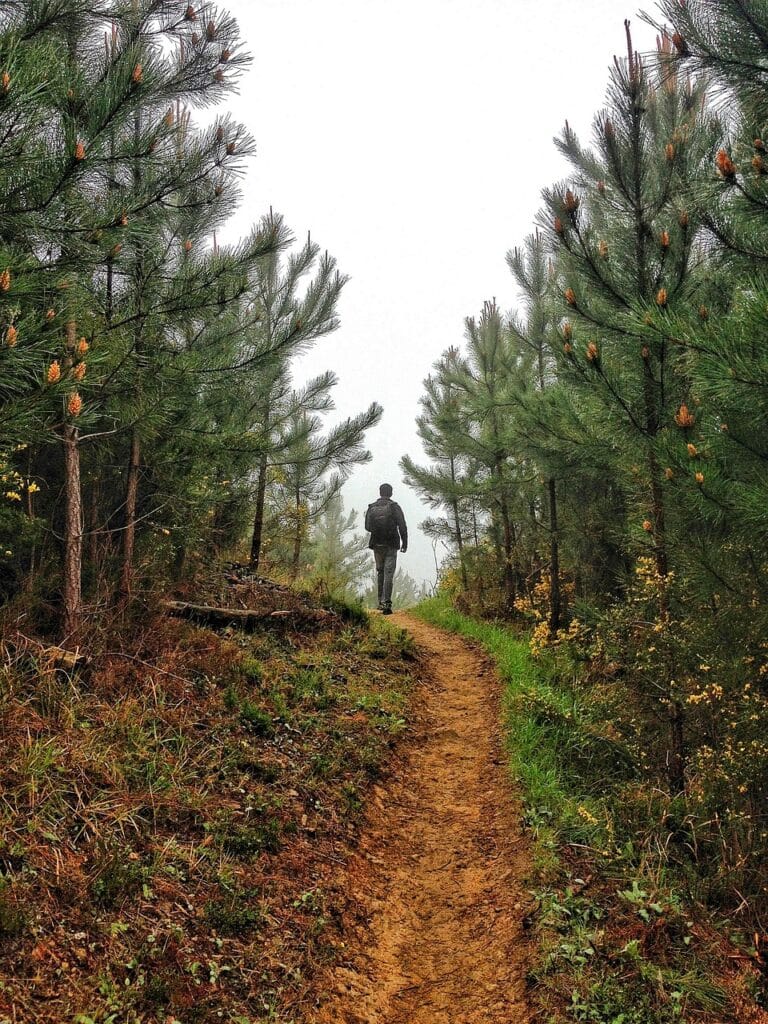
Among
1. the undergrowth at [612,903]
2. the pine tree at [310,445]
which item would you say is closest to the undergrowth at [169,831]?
the undergrowth at [612,903]

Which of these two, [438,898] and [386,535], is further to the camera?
[386,535]

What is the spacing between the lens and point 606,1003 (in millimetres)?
2701

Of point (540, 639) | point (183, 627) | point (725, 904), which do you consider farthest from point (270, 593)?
point (725, 904)

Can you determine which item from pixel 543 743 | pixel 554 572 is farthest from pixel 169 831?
pixel 554 572

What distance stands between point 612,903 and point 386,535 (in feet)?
28.1

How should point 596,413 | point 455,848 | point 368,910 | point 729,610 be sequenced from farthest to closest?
point 596,413
point 729,610
point 455,848
point 368,910

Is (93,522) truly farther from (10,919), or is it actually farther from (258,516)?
(258,516)

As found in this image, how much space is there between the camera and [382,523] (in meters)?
11.6

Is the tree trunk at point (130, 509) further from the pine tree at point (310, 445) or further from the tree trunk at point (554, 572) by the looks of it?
the tree trunk at point (554, 572)

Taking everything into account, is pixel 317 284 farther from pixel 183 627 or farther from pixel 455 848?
pixel 455 848

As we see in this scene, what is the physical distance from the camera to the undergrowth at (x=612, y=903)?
273 cm

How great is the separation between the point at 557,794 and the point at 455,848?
2.95 feet

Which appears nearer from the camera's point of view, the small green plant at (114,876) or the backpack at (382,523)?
the small green plant at (114,876)

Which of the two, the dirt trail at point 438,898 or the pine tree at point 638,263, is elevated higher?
the pine tree at point 638,263
